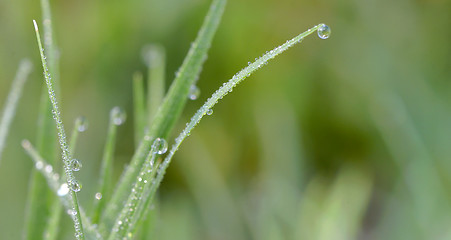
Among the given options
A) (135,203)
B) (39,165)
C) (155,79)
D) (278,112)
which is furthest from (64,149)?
(278,112)

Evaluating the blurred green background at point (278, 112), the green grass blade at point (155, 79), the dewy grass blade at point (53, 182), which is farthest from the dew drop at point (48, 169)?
the blurred green background at point (278, 112)

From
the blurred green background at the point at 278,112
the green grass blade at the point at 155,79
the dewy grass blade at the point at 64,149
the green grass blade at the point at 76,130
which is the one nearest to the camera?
the dewy grass blade at the point at 64,149

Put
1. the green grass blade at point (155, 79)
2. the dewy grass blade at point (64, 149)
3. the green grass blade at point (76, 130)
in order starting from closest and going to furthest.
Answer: the dewy grass blade at point (64, 149), the green grass blade at point (76, 130), the green grass blade at point (155, 79)

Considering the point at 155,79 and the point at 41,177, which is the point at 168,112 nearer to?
the point at 41,177

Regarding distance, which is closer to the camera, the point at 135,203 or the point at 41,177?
the point at 135,203

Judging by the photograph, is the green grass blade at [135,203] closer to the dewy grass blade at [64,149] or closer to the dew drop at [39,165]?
the dewy grass blade at [64,149]

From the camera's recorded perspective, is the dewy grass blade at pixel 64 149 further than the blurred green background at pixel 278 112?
No

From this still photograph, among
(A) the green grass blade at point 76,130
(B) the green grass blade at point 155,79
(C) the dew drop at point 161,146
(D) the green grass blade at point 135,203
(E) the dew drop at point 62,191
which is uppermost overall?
(B) the green grass blade at point 155,79

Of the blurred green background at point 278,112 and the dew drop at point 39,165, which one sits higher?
the blurred green background at point 278,112
